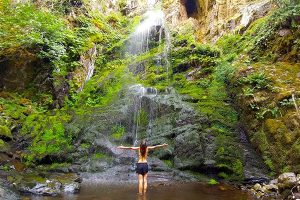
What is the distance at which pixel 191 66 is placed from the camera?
19.4 m

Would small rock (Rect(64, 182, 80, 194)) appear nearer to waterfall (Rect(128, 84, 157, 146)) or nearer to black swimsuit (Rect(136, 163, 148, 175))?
black swimsuit (Rect(136, 163, 148, 175))

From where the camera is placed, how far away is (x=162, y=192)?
952cm

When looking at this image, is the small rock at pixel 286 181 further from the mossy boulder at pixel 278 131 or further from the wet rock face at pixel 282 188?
the mossy boulder at pixel 278 131

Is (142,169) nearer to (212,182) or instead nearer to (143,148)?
(143,148)

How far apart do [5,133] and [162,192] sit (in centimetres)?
802

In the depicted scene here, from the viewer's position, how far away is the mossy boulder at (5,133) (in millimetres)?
13641

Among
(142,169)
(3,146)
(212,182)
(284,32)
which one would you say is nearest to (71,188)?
(142,169)

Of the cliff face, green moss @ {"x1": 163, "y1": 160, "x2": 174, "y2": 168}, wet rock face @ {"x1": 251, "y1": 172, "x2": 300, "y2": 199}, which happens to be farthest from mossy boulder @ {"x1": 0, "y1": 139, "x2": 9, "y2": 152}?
the cliff face

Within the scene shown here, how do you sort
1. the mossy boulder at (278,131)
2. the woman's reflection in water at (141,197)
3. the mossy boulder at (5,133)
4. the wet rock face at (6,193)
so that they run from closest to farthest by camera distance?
the wet rock face at (6,193), the woman's reflection in water at (141,197), the mossy boulder at (278,131), the mossy boulder at (5,133)

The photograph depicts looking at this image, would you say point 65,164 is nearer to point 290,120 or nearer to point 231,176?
point 231,176

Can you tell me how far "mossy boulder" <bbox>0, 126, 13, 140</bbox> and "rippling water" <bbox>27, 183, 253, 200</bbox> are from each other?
530 cm

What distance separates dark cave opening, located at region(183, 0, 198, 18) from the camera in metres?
27.8

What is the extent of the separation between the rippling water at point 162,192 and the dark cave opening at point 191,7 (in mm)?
20017

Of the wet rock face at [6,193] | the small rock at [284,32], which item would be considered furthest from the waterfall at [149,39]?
the wet rock face at [6,193]
